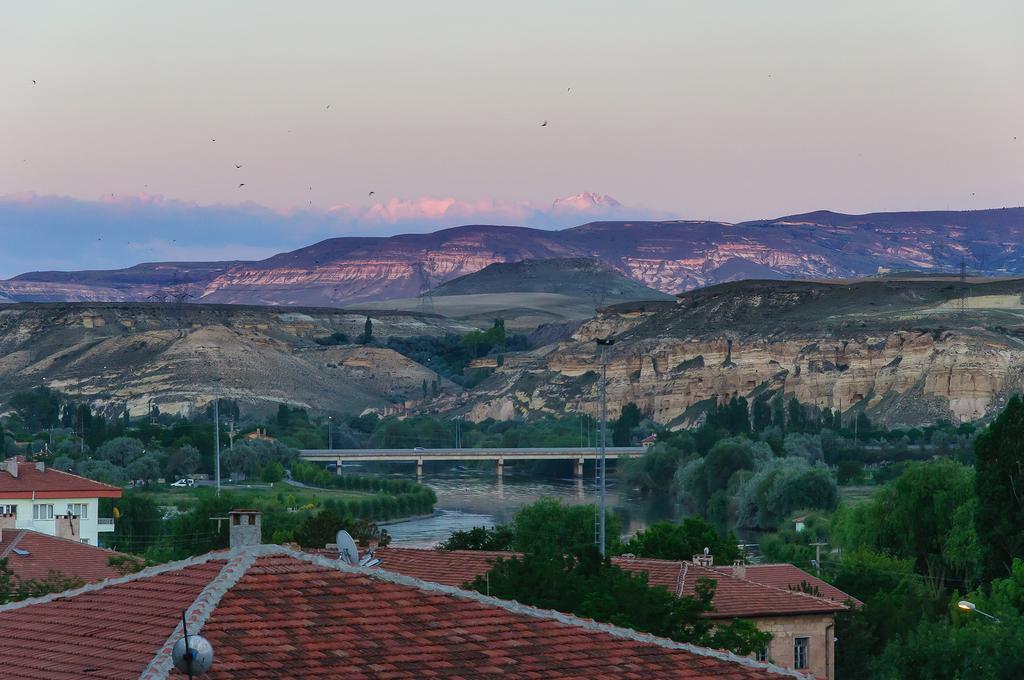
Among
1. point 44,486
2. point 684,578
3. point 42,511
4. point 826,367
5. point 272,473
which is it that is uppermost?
point 684,578

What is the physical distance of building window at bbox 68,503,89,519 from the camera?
190ft

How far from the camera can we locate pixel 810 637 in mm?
32656

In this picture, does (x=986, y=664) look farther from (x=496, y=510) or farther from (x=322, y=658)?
(x=496, y=510)

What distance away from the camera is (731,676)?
45.6 feet

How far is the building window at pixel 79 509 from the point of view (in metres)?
57.9

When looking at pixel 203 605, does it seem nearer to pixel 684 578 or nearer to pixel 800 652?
pixel 684 578

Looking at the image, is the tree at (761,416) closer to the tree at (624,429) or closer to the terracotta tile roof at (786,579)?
the tree at (624,429)

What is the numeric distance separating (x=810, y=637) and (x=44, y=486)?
99.2 feet

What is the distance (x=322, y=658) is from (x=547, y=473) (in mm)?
128448

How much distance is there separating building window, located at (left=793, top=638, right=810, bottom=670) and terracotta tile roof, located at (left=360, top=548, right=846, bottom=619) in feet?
1.91

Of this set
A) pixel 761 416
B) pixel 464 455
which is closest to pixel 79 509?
pixel 464 455

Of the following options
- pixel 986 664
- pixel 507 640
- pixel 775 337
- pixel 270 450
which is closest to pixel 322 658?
pixel 507 640

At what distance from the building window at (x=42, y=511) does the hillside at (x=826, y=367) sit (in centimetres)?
10120

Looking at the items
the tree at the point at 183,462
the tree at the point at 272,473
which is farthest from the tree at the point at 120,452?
the tree at the point at 272,473
